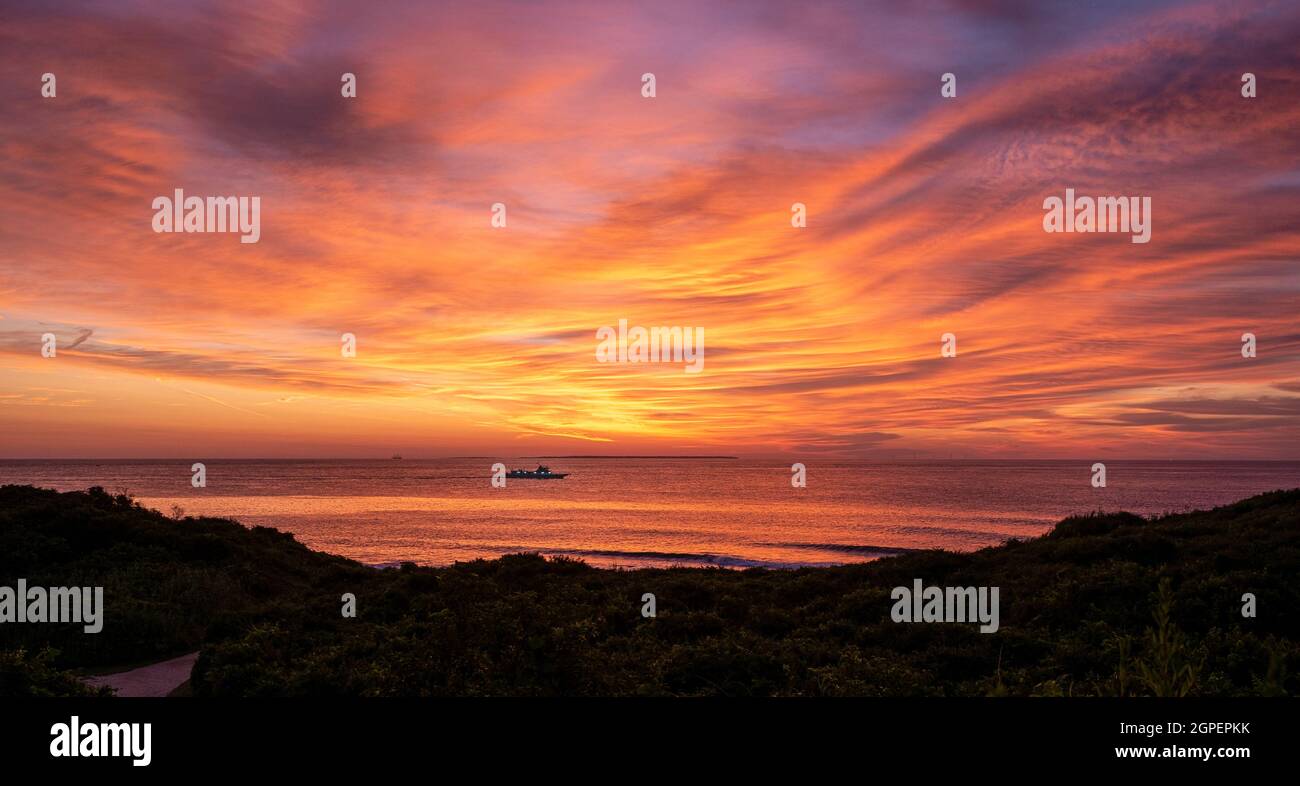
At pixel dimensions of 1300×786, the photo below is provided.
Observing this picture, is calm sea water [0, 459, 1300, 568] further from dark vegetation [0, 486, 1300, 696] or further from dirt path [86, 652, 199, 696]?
dirt path [86, 652, 199, 696]

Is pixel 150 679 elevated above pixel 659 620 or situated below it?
below

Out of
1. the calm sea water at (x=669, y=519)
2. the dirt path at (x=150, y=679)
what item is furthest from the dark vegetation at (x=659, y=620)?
the calm sea water at (x=669, y=519)

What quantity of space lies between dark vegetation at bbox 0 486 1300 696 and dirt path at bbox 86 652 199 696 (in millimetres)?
942

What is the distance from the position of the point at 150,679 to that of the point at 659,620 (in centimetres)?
1056

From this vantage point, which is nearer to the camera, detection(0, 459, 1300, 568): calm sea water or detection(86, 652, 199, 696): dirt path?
detection(86, 652, 199, 696): dirt path

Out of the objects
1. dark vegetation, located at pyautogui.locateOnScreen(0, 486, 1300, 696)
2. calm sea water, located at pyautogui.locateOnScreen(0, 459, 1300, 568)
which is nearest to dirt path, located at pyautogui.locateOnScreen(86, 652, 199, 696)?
dark vegetation, located at pyautogui.locateOnScreen(0, 486, 1300, 696)

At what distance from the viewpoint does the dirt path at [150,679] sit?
13.5m

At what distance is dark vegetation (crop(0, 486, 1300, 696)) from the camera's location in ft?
32.4

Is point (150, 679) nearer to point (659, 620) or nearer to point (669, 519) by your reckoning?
point (659, 620)

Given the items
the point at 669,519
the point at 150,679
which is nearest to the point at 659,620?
the point at 150,679

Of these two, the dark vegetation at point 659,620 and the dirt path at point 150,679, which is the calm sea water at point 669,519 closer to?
the dark vegetation at point 659,620

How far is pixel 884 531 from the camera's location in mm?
64750

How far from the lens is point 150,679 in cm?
1434
